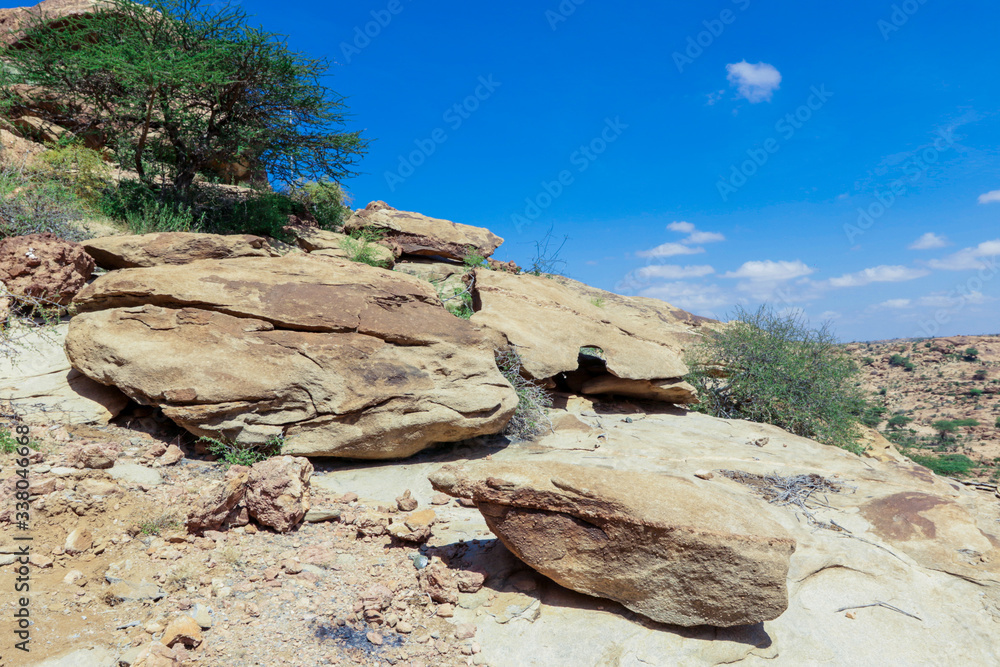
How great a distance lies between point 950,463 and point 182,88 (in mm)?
24078

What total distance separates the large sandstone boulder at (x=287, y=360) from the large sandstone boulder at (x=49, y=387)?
30 centimetres

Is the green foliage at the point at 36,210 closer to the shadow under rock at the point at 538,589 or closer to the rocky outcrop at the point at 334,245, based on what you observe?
the rocky outcrop at the point at 334,245

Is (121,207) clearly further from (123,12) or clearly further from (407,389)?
(407,389)

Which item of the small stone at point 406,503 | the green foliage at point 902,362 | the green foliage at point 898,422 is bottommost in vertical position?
the small stone at point 406,503

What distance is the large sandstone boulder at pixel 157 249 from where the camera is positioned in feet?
20.4

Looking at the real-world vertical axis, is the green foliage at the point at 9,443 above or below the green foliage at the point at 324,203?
below

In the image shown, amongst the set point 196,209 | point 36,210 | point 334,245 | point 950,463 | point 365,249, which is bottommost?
point 950,463

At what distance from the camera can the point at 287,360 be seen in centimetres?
501

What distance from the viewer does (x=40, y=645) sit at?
→ 8.09 ft

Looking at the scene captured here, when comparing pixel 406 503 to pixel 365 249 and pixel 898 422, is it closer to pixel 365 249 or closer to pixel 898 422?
pixel 365 249

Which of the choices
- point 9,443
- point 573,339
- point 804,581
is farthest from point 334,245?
point 804,581

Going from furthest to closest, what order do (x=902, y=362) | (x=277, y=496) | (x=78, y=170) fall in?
(x=902, y=362), (x=78, y=170), (x=277, y=496)

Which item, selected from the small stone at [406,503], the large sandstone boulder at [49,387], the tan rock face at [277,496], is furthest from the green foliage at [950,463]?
the large sandstone boulder at [49,387]

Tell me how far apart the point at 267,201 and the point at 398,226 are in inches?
116
